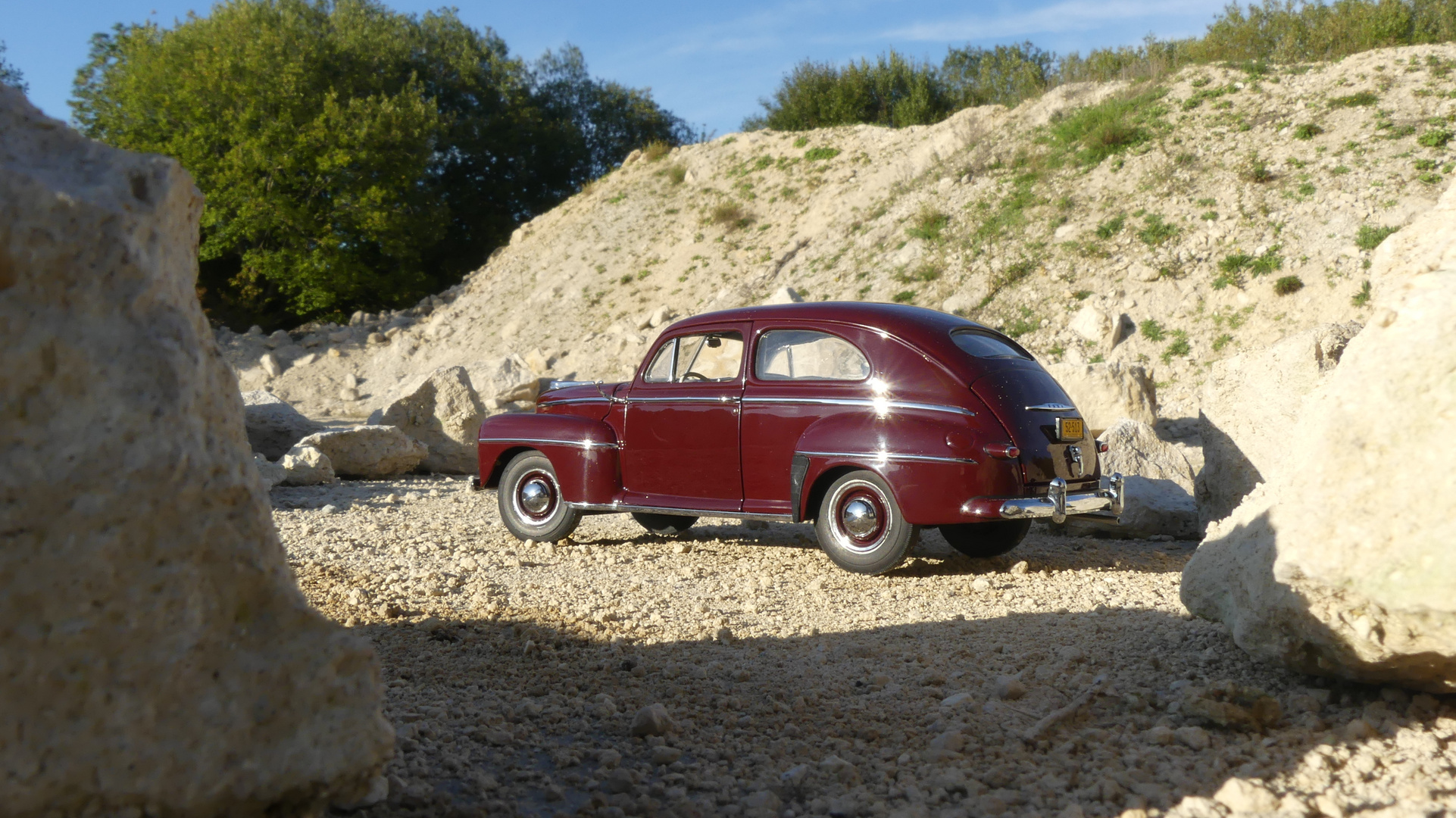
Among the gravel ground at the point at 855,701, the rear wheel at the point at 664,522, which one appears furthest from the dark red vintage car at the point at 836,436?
the rear wheel at the point at 664,522

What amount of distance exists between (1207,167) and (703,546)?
52.3 feet

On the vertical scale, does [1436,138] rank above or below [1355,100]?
below

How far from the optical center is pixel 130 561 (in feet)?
7.06

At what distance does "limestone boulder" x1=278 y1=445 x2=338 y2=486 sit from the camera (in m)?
10.4

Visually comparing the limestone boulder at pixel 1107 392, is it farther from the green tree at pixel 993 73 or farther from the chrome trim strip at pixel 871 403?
the green tree at pixel 993 73

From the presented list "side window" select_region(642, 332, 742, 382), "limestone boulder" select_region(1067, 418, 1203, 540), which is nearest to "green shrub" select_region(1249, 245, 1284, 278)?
"limestone boulder" select_region(1067, 418, 1203, 540)

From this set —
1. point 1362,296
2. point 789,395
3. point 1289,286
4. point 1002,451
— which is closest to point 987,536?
point 1002,451

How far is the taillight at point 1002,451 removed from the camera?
6.00m

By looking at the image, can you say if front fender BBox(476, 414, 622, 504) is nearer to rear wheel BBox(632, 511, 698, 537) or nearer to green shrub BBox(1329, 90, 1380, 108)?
rear wheel BBox(632, 511, 698, 537)

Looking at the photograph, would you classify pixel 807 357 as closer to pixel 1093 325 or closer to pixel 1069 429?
pixel 1069 429

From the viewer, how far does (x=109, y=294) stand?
2244mm

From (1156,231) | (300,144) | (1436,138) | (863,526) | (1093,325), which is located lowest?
(863,526)

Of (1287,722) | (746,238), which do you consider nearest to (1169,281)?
(746,238)

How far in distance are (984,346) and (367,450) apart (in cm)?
748
